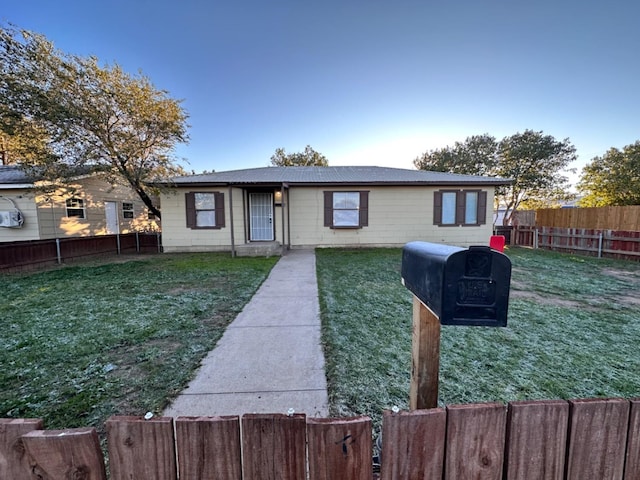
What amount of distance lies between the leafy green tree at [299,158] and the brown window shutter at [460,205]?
18439 mm

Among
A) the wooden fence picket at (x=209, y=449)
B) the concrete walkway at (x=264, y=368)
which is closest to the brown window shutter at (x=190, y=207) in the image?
the concrete walkway at (x=264, y=368)

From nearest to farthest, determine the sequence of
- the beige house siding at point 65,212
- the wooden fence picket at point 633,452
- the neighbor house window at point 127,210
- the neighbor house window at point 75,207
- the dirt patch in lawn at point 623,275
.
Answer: the wooden fence picket at point 633,452
the dirt patch in lawn at point 623,275
the beige house siding at point 65,212
the neighbor house window at point 75,207
the neighbor house window at point 127,210

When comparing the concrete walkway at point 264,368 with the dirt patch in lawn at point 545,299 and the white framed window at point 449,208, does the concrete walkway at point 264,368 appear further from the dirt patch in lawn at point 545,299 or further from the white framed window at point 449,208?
the white framed window at point 449,208

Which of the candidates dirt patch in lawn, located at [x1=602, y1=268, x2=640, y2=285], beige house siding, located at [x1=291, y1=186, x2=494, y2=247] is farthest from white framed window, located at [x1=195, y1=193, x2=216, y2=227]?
dirt patch in lawn, located at [x1=602, y1=268, x2=640, y2=285]

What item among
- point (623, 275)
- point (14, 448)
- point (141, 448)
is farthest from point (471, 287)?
point (623, 275)

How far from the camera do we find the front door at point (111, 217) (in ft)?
42.1

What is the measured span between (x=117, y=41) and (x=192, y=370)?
11.2m

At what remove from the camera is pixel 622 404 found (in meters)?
0.82

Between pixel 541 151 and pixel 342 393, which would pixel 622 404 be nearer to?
pixel 342 393

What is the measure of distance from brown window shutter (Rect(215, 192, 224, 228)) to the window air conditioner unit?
7047mm

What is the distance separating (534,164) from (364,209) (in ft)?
49.1

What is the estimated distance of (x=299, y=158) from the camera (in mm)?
27188

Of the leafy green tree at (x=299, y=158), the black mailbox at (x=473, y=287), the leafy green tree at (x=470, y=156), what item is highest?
the leafy green tree at (x=299, y=158)

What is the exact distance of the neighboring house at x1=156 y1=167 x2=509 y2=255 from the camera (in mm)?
10508
